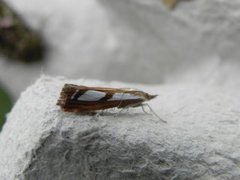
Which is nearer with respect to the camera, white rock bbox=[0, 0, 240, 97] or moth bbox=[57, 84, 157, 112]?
moth bbox=[57, 84, 157, 112]

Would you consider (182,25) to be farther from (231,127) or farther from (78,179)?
(78,179)

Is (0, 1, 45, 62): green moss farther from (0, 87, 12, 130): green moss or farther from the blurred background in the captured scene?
(0, 87, 12, 130): green moss

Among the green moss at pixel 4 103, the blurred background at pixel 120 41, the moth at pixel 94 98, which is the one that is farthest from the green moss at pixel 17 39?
the moth at pixel 94 98

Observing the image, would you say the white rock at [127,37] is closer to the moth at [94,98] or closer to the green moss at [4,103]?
the green moss at [4,103]

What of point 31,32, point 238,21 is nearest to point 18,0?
point 31,32

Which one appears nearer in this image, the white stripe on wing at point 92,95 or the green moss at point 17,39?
the white stripe on wing at point 92,95

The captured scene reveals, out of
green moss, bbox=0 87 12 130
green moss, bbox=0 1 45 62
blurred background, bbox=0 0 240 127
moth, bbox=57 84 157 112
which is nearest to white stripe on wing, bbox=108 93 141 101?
moth, bbox=57 84 157 112

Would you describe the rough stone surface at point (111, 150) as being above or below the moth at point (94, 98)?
below

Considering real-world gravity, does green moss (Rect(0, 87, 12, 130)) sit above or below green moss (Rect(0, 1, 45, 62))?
below
